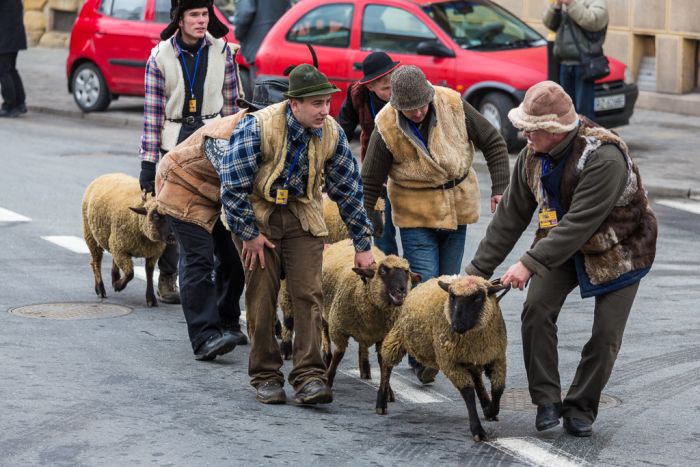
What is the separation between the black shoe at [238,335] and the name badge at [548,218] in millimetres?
2611

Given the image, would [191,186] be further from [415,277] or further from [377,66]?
[415,277]

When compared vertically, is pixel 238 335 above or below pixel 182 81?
below

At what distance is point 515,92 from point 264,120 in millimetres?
9583

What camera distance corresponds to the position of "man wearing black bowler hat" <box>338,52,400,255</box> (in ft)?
29.5

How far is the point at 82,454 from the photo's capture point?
6871 mm

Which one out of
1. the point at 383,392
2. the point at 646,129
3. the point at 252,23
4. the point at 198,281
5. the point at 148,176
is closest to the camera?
the point at 383,392

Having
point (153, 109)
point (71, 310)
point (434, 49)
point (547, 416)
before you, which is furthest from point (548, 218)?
point (434, 49)

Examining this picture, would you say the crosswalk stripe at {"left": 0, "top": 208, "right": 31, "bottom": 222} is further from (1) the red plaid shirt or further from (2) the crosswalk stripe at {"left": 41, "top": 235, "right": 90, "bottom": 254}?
(1) the red plaid shirt

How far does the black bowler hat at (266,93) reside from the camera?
8.25m

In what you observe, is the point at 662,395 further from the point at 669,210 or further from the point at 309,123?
the point at 669,210

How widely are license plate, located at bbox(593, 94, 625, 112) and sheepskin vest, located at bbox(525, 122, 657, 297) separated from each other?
33.5 feet

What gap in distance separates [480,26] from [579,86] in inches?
59.7

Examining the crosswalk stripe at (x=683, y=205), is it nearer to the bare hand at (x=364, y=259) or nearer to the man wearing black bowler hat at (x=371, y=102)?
the man wearing black bowler hat at (x=371, y=102)

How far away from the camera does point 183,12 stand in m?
9.44
